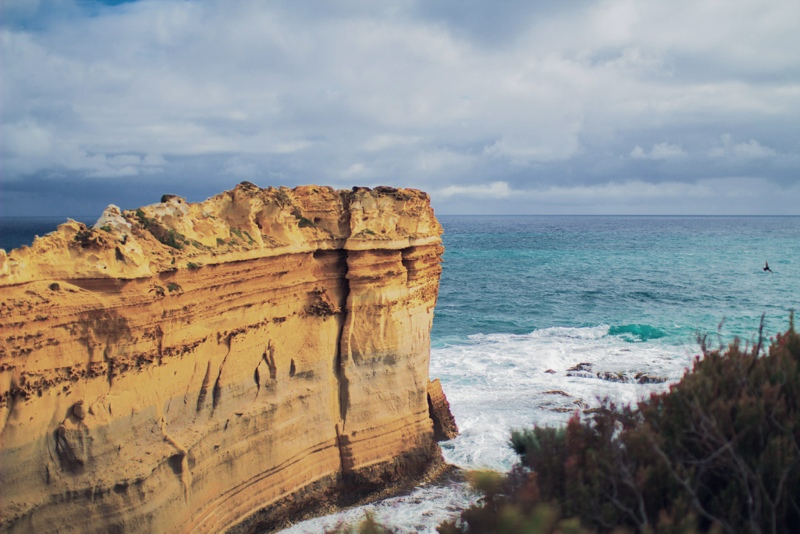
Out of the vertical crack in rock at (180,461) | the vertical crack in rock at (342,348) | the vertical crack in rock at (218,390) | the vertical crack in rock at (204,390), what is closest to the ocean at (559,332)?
the vertical crack in rock at (342,348)

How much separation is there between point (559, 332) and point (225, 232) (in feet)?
86.4

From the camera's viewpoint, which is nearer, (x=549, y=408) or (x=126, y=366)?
(x=126, y=366)

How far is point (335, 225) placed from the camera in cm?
1471

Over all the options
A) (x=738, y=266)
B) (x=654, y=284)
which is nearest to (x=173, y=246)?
(x=654, y=284)

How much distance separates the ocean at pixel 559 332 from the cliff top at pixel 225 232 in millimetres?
6225

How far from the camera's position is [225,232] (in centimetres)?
1236

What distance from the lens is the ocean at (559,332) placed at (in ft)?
57.4

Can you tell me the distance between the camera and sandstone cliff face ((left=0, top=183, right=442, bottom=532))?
918 cm

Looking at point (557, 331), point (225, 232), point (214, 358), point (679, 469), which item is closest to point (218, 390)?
point (214, 358)

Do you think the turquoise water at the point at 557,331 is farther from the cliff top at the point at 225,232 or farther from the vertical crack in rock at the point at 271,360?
the cliff top at the point at 225,232

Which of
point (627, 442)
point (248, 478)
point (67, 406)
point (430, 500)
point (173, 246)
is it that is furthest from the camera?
point (430, 500)

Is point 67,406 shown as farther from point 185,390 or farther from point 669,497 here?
point 669,497

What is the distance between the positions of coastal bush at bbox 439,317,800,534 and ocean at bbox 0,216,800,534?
2.03m

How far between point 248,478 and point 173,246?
502 cm
